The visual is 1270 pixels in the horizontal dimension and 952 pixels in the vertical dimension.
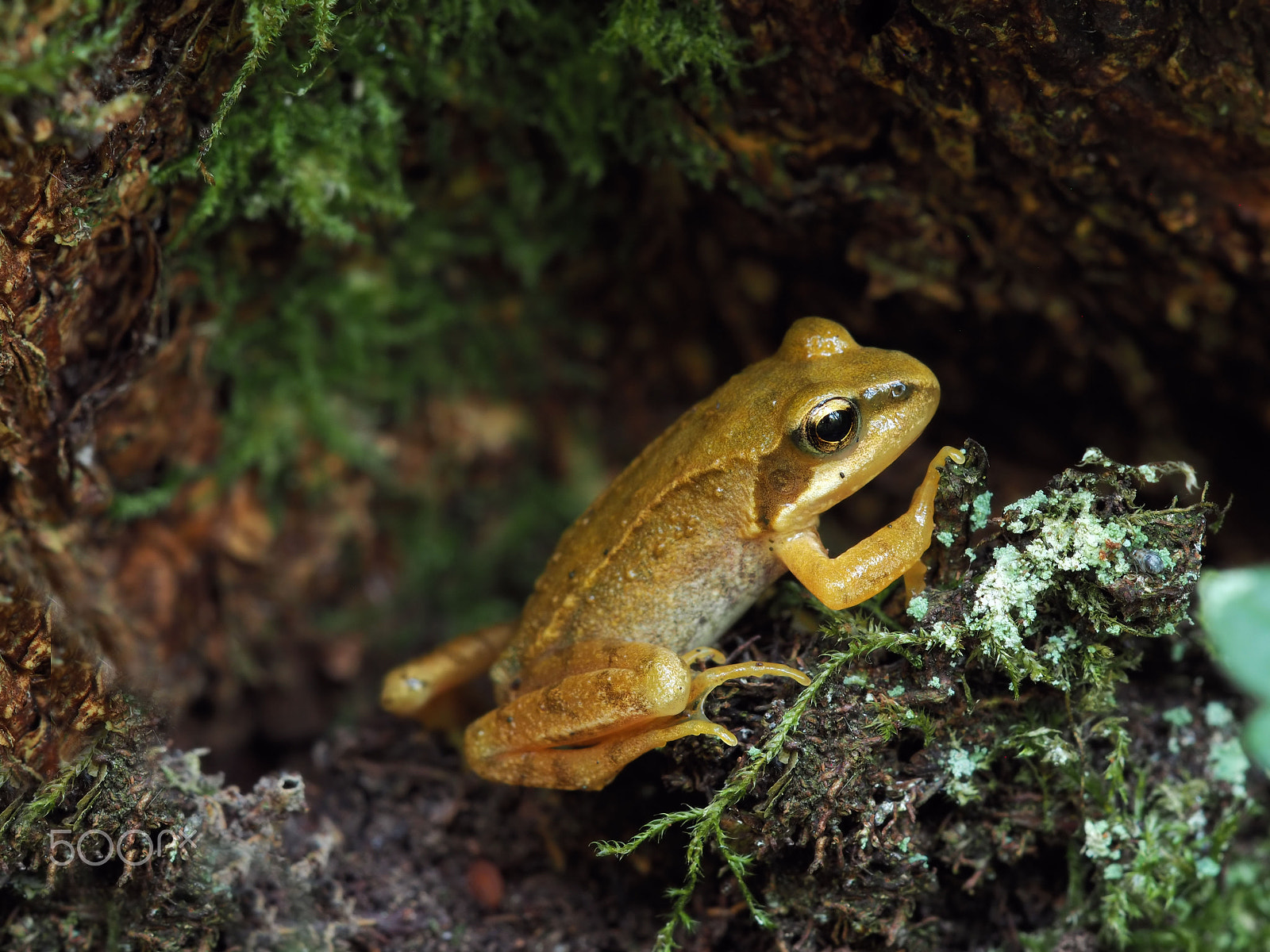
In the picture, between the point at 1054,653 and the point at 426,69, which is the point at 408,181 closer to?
the point at 426,69

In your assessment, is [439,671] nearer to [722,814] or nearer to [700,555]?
[700,555]

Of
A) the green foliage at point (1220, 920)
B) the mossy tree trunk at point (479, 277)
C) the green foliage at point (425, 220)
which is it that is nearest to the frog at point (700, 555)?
the mossy tree trunk at point (479, 277)

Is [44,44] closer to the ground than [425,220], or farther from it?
farther from it

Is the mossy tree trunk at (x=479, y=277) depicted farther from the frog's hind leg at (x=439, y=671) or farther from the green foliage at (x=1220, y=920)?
the green foliage at (x=1220, y=920)

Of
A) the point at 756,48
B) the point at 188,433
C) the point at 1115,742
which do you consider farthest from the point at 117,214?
the point at 1115,742

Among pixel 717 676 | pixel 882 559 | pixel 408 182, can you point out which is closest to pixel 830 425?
pixel 882 559
